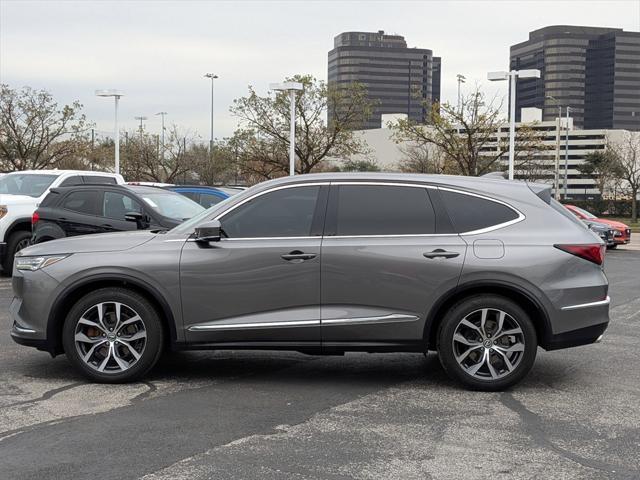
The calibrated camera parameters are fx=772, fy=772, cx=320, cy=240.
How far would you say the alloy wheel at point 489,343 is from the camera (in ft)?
19.6

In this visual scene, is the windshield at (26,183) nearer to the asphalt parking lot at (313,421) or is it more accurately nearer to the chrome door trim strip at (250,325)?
the asphalt parking lot at (313,421)

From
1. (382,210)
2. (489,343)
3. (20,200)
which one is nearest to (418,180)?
(382,210)

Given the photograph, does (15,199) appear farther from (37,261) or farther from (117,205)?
(37,261)

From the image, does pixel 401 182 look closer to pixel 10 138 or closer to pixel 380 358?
pixel 380 358

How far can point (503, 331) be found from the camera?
5969 millimetres

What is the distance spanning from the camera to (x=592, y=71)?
178m

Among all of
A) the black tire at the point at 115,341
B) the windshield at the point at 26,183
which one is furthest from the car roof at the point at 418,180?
the windshield at the point at 26,183

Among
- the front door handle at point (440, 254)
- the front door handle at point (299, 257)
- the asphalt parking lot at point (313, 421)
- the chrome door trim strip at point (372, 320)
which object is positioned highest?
the front door handle at point (440, 254)

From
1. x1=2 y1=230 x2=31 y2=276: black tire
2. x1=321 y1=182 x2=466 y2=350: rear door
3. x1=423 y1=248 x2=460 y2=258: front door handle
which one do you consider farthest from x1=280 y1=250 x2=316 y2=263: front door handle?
x1=2 y1=230 x2=31 y2=276: black tire

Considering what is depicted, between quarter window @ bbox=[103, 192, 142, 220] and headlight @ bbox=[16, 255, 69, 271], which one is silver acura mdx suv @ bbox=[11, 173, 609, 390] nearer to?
headlight @ bbox=[16, 255, 69, 271]

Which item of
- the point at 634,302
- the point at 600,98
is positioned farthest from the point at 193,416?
the point at 600,98

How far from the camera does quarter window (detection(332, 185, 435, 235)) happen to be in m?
6.08

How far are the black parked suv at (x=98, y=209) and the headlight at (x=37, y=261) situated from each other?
4.88 m

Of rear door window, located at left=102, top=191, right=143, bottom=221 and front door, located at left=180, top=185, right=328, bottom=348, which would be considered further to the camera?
rear door window, located at left=102, top=191, right=143, bottom=221
